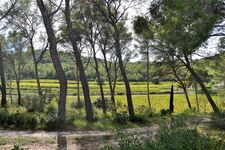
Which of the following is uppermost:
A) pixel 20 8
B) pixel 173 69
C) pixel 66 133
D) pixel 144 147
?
pixel 20 8

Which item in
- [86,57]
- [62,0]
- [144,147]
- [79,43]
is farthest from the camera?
[86,57]

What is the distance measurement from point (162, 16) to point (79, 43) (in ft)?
68.0

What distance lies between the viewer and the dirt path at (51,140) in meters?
10.3

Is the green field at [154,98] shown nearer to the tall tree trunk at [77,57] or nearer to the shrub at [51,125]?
the tall tree trunk at [77,57]

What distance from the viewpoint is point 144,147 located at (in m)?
5.68

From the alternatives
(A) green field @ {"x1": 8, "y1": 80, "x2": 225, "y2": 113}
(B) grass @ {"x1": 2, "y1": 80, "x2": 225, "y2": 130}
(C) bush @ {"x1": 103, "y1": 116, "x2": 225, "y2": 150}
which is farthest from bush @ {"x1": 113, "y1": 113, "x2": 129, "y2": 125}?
(C) bush @ {"x1": 103, "y1": 116, "x2": 225, "y2": 150}

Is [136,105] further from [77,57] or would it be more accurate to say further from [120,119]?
[77,57]

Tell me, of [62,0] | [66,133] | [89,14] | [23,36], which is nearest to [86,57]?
[23,36]

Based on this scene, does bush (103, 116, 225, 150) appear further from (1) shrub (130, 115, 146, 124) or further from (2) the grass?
(1) shrub (130, 115, 146, 124)

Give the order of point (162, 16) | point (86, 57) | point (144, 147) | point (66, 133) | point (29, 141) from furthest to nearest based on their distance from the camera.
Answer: point (86, 57) < point (66, 133) < point (29, 141) < point (162, 16) < point (144, 147)

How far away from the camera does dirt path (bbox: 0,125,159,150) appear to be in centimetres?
1031

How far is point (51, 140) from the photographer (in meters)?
11.4

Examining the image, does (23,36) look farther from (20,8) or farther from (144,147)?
(144,147)

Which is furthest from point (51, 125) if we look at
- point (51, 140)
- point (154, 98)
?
point (154, 98)
